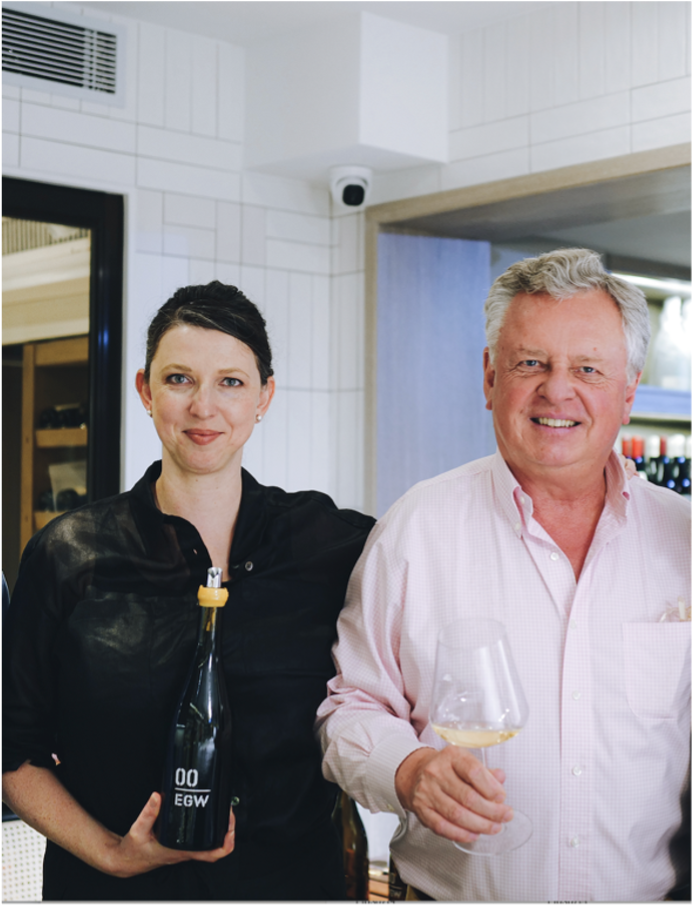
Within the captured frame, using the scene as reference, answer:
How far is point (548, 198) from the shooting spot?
240 centimetres

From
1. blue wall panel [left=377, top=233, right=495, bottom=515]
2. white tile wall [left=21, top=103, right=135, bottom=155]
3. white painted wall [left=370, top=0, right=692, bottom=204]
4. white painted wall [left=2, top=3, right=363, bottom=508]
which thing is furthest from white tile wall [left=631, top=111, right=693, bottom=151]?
white tile wall [left=21, top=103, right=135, bottom=155]

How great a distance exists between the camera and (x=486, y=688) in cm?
98

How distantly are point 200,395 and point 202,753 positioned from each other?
14.1 inches

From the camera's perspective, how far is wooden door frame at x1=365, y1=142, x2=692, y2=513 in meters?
2.09

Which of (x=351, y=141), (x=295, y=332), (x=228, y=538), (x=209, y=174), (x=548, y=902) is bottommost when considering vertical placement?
(x=548, y=902)

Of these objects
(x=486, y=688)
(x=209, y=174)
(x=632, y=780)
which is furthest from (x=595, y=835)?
(x=209, y=174)

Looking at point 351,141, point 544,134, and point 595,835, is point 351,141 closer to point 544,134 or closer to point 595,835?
point 544,134

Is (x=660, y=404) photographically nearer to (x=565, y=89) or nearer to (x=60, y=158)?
(x=565, y=89)

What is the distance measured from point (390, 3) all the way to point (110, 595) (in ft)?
5.81

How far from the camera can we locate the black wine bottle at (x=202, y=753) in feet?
3.42

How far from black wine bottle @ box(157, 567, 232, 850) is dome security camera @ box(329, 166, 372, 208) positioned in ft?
2.63

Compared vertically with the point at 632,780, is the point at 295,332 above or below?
above

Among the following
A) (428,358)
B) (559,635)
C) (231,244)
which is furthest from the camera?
(428,358)

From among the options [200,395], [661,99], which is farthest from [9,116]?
[200,395]
